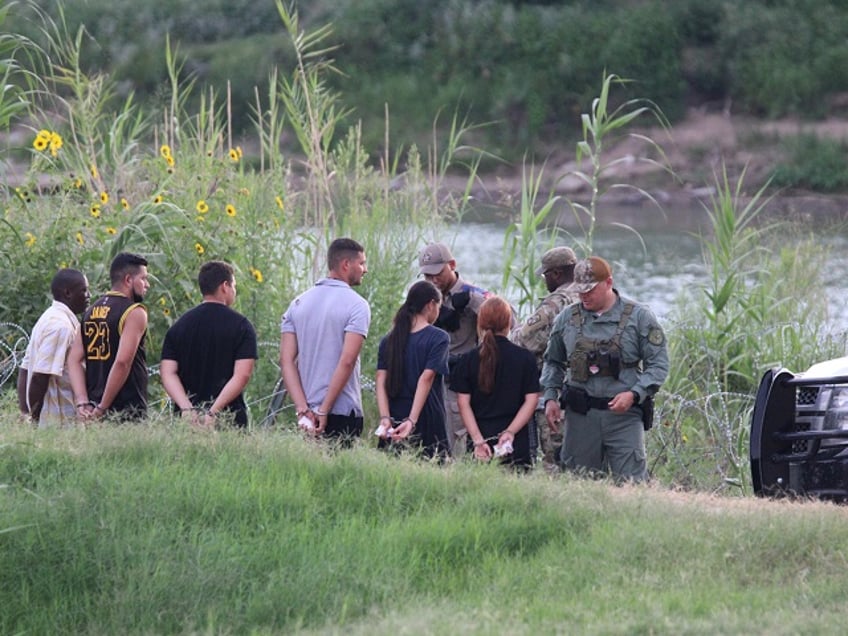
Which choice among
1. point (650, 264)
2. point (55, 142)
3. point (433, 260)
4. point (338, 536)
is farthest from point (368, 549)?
point (650, 264)

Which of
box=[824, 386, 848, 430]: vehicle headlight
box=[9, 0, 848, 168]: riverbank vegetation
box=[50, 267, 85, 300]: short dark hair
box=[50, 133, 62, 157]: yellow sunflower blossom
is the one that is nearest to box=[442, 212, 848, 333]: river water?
box=[50, 133, 62, 157]: yellow sunflower blossom

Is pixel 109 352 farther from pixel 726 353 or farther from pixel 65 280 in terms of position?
pixel 726 353

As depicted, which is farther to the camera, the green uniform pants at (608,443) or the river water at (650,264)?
the river water at (650,264)

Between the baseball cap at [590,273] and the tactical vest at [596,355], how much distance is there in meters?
0.22

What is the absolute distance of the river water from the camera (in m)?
14.4

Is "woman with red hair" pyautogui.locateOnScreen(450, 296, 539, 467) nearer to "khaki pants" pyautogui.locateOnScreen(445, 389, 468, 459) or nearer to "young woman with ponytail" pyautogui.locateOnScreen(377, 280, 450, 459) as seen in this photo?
"young woman with ponytail" pyautogui.locateOnScreen(377, 280, 450, 459)

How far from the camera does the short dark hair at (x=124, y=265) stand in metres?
7.69

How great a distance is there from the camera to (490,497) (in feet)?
21.8

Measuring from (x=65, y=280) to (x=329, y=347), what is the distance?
1467 millimetres

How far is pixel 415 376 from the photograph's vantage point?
25.0 feet

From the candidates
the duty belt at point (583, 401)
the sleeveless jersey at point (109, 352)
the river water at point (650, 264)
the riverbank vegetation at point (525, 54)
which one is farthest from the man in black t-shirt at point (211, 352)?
the riverbank vegetation at point (525, 54)

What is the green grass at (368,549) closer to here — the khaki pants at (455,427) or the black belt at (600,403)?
the black belt at (600,403)

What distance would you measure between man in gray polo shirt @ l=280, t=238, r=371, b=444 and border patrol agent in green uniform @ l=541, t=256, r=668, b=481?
1.06 meters

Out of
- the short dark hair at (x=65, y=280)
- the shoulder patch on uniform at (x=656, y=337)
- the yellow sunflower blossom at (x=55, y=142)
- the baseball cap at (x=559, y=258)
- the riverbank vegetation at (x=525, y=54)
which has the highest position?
the riverbank vegetation at (x=525, y=54)
